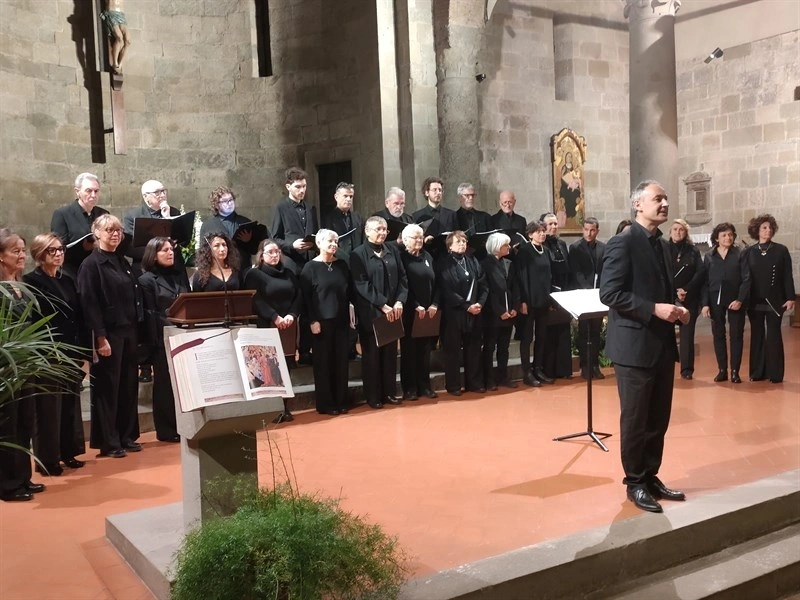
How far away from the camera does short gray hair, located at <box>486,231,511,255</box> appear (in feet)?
26.6

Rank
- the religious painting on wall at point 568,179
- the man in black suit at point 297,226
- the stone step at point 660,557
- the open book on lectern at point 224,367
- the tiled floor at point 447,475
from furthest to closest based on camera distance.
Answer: the religious painting on wall at point 568,179, the man in black suit at point 297,226, the tiled floor at point 447,475, the stone step at point 660,557, the open book on lectern at point 224,367

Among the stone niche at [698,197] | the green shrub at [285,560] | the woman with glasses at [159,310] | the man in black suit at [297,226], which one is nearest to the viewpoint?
the green shrub at [285,560]

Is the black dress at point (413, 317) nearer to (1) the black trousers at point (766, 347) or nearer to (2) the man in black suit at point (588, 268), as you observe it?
(2) the man in black suit at point (588, 268)

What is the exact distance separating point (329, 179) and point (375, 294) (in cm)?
582

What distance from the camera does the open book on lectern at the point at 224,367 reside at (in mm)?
3172

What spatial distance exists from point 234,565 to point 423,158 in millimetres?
9259

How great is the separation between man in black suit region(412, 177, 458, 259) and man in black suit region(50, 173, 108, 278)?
3.24 meters

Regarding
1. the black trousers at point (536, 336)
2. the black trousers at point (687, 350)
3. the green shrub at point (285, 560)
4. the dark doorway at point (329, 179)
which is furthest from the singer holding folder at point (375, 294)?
the dark doorway at point (329, 179)

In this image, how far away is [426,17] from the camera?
11.3 metres

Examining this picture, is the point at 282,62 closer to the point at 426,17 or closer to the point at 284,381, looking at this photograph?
the point at 426,17

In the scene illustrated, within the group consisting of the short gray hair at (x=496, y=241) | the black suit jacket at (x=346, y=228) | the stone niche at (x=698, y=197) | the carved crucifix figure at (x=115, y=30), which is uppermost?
the carved crucifix figure at (x=115, y=30)

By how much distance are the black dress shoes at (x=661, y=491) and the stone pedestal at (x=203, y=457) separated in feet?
7.42

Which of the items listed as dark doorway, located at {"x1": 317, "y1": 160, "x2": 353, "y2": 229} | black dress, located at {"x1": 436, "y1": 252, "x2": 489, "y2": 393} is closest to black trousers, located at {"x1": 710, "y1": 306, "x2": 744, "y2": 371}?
black dress, located at {"x1": 436, "y1": 252, "x2": 489, "y2": 393}

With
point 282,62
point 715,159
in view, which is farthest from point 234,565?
point 715,159
